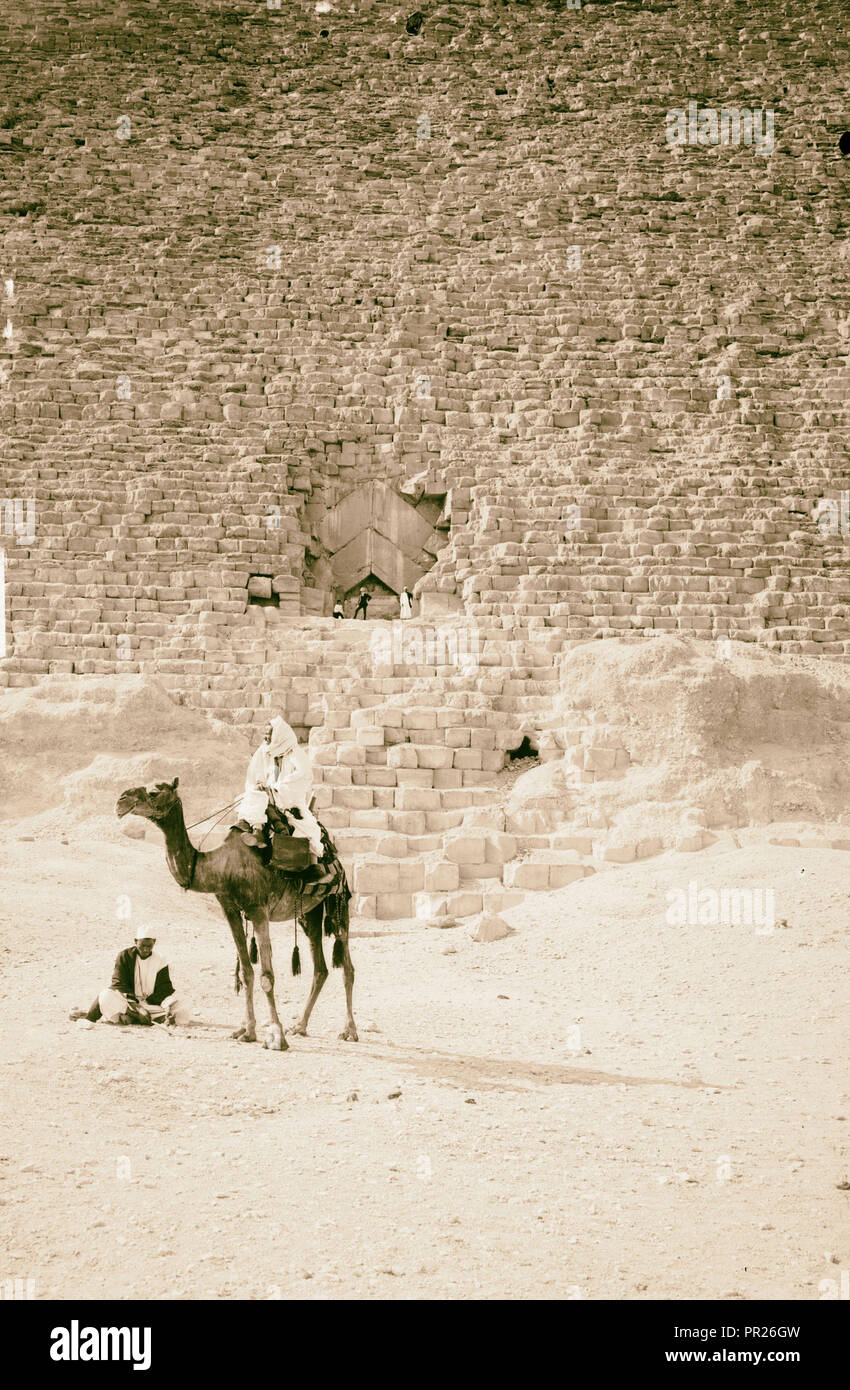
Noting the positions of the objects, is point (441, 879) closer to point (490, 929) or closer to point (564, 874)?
point (564, 874)

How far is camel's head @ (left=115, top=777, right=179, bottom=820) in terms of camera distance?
6703 millimetres

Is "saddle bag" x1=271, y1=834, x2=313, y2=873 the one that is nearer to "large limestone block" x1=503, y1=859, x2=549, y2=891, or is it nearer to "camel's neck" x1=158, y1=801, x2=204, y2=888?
"camel's neck" x1=158, y1=801, x2=204, y2=888

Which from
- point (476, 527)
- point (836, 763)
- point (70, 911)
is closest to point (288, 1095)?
point (70, 911)

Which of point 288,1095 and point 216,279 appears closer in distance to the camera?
point 288,1095

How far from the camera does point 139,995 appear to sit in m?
7.41

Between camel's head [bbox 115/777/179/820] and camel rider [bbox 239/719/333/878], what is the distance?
46 centimetres

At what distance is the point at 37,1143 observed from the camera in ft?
16.7

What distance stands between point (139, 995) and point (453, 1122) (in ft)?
8.11

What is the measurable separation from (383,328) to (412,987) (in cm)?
1295

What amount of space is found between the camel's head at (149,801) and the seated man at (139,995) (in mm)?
970

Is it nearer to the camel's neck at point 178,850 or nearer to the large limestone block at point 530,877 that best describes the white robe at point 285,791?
the camel's neck at point 178,850

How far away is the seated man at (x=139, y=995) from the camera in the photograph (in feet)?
23.5

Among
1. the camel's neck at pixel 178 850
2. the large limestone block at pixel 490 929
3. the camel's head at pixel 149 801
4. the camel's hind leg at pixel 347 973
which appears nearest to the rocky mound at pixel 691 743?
the large limestone block at pixel 490 929

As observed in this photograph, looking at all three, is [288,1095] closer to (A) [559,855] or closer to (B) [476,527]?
(A) [559,855]
